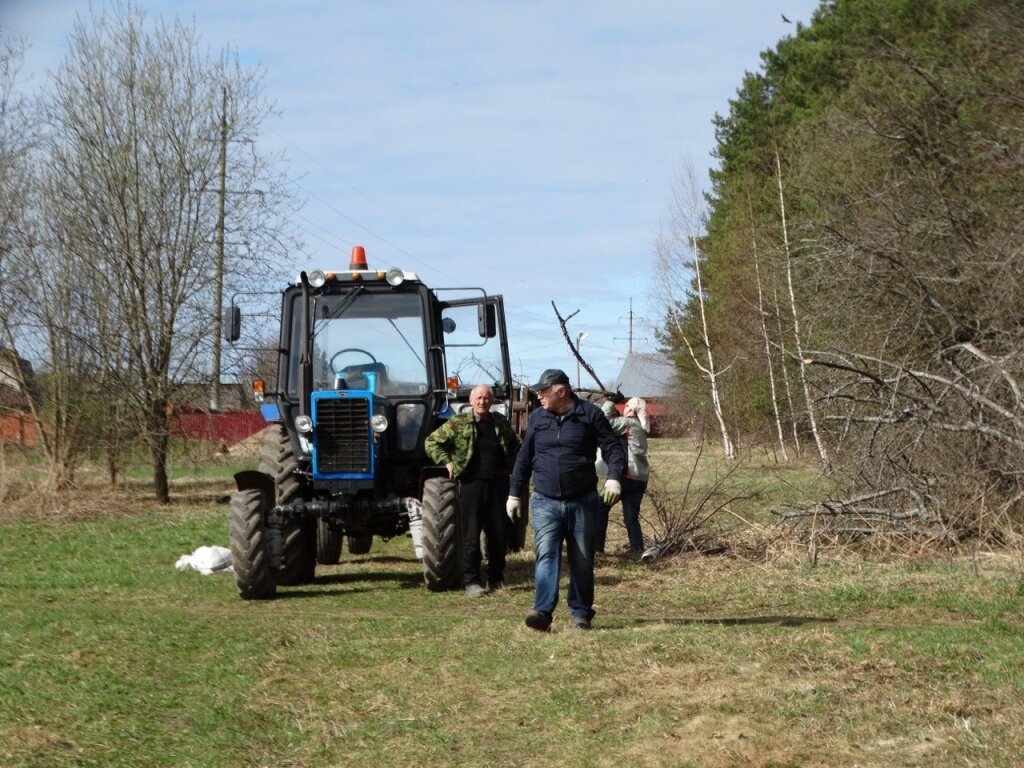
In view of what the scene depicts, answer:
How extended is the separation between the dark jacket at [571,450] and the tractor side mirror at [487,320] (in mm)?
2782

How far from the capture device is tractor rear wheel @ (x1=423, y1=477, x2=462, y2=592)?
1070 centimetres

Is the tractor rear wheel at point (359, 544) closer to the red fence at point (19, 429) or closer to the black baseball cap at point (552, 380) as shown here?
the black baseball cap at point (552, 380)

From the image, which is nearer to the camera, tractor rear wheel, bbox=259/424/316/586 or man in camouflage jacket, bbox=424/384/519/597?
man in camouflage jacket, bbox=424/384/519/597

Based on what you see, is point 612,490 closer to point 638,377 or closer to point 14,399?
point 14,399

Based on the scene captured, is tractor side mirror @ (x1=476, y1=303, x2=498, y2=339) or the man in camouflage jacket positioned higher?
tractor side mirror @ (x1=476, y1=303, x2=498, y2=339)

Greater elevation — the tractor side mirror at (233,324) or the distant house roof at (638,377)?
the distant house roof at (638,377)

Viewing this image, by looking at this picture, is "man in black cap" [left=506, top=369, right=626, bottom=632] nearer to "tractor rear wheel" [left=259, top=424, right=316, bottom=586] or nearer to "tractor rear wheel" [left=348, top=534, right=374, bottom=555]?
"tractor rear wheel" [left=259, top=424, right=316, bottom=586]

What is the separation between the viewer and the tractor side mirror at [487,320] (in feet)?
38.6

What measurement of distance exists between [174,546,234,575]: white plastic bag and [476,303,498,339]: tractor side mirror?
3431 millimetres

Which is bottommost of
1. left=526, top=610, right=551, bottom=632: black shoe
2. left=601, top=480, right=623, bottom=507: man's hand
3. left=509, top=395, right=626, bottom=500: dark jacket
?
left=526, top=610, right=551, bottom=632: black shoe

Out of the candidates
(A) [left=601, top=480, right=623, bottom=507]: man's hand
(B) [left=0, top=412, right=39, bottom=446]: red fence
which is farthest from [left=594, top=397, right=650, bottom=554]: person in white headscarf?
(B) [left=0, top=412, right=39, bottom=446]: red fence

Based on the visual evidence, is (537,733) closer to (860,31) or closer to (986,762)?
(986,762)

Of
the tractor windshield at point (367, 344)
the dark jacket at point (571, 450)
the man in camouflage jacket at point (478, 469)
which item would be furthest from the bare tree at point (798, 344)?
the tractor windshield at point (367, 344)

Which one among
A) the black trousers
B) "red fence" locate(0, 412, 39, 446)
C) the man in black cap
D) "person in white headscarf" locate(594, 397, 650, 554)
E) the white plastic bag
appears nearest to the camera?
the man in black cap
